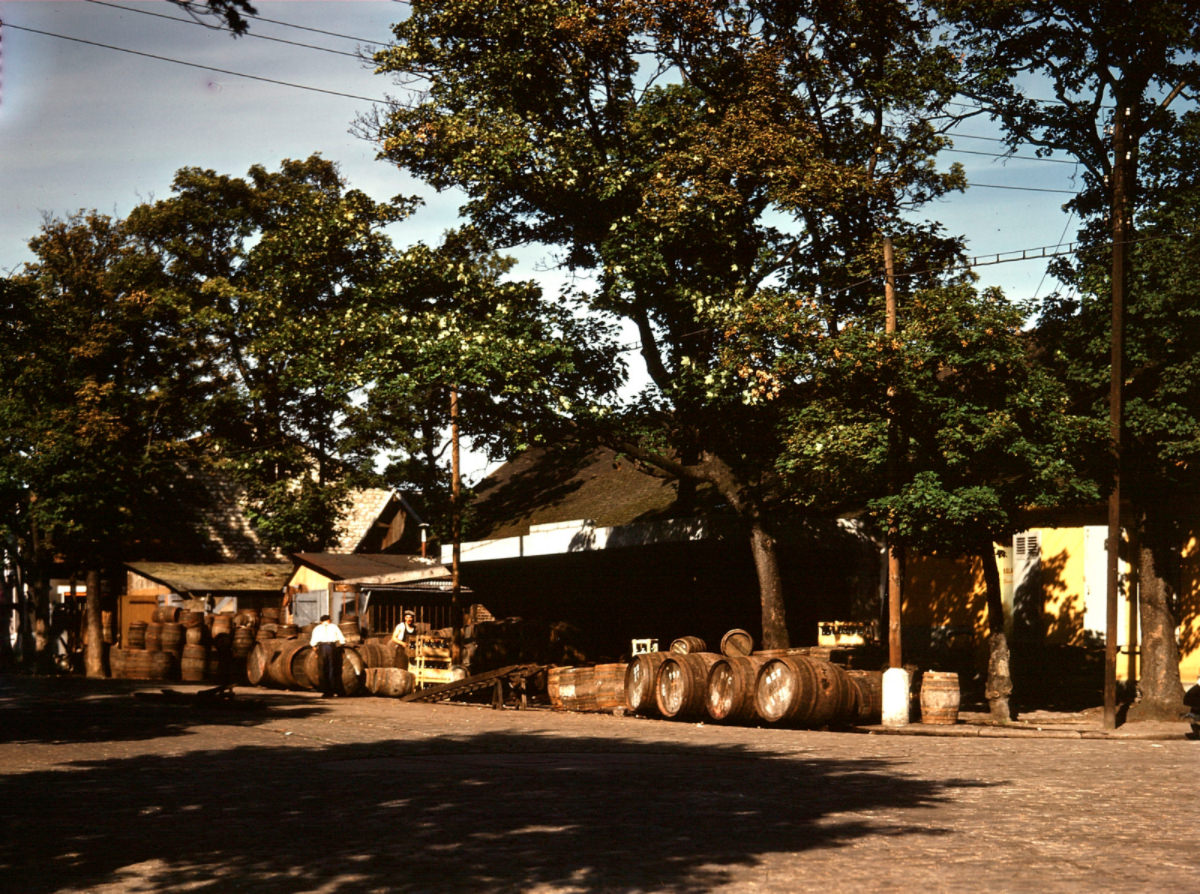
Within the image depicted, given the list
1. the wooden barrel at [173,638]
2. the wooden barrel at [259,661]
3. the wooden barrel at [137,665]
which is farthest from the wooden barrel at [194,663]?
the wooden barrel at [259,661]

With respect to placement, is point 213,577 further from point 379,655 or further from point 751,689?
point 751,689

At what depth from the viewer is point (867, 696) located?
2242 centimetres

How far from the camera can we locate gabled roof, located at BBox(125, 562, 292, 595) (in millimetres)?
42906

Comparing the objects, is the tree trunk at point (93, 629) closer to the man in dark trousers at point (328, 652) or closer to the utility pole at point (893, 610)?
the man in dark trousers at point (328, 652)

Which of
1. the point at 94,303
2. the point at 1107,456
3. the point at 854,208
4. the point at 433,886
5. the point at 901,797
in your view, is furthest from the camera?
the point at 94,303

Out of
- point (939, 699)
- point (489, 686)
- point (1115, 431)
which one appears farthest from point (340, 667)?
point (1115, 431)

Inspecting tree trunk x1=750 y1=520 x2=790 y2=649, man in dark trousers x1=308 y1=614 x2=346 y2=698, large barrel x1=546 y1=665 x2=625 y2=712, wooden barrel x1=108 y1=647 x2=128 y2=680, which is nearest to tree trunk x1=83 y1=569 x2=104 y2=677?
wooden barrel x1=108 y1=647 x2=128 y2=680

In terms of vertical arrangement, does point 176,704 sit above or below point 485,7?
below

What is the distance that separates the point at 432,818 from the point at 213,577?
3588 centimetres

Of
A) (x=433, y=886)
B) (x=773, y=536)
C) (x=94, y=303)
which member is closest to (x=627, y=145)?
(x=773, y=536)

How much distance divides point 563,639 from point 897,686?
15.1m

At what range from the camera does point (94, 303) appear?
145 ft

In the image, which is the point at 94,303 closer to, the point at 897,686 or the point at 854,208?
the point at 854,208

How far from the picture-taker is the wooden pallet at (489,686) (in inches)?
1096
